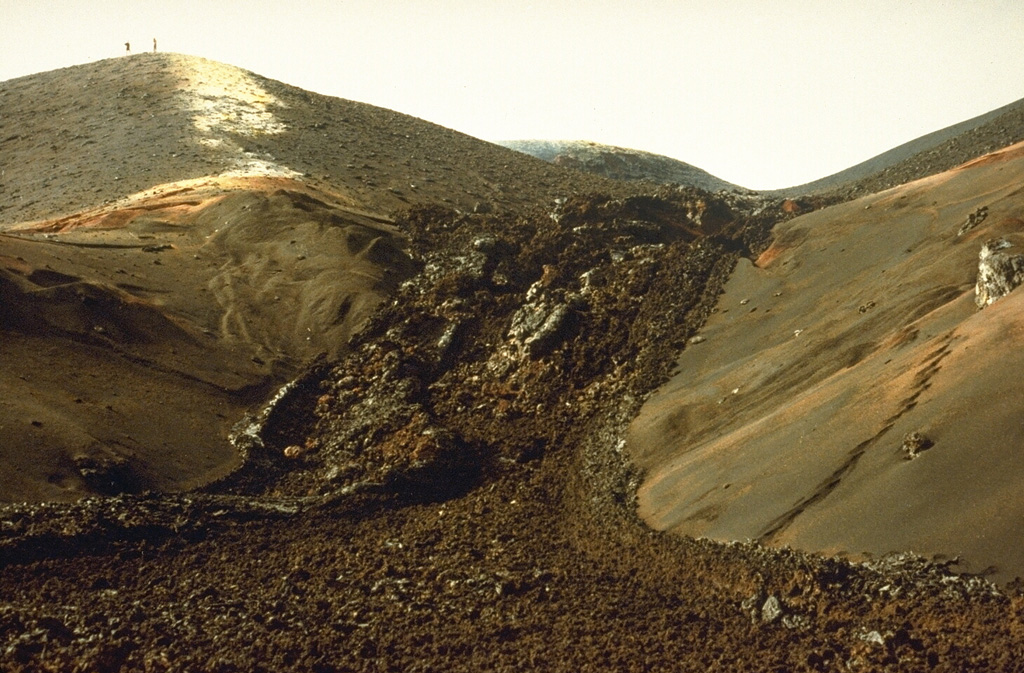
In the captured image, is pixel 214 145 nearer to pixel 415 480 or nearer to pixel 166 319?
pixel 166 319

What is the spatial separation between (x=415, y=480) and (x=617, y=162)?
→ 5092 centimetres

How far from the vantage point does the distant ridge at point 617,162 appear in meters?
61.2

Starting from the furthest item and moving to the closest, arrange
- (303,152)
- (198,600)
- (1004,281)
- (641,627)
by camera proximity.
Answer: (303,152)
(1004,281)
(198,600)
(641,627)

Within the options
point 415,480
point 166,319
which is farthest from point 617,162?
point 415,480

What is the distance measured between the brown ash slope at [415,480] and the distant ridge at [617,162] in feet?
99.4

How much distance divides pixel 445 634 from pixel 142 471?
6913 millimetres

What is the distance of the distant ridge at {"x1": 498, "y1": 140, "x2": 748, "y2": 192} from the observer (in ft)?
201

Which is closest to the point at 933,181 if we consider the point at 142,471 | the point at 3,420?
the point at 142,471

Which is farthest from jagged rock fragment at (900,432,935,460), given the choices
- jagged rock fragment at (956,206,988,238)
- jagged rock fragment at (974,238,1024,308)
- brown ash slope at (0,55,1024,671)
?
jagged rock fragment at (956,206,988,238)

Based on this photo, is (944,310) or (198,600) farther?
(944,310)

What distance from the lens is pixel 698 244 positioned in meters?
26.1

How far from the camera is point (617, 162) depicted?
63406 millimetres

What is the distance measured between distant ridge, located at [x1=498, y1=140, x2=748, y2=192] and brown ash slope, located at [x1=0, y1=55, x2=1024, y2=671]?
30308mm

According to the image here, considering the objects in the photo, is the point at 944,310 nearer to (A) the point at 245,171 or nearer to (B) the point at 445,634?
(B) the point at 445,634
